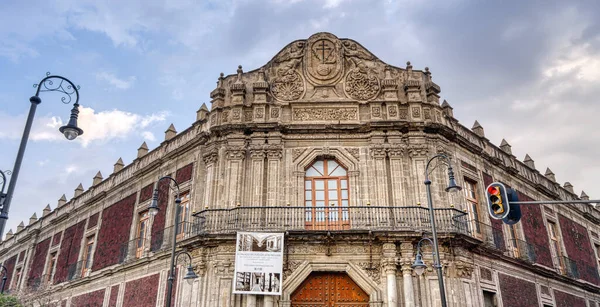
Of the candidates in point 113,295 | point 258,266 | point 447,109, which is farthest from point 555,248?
point 113,295

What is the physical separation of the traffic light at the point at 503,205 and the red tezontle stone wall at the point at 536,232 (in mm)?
11235

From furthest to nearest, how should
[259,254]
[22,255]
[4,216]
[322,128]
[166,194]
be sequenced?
[22,255]
[166,194]
[322,128]
[259,254]
[4,216]

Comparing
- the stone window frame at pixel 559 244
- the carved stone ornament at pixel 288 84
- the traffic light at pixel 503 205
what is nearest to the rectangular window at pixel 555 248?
the stone window frame at pixel 559 244

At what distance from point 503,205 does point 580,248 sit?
17566mm

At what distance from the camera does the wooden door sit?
1343 centimetres

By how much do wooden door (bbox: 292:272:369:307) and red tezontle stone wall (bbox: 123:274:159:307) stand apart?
5.78m

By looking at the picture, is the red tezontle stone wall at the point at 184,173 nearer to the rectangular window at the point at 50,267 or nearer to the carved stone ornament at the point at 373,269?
the carved stone ornament at the point at 373,269

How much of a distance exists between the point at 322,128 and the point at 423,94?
3898mm

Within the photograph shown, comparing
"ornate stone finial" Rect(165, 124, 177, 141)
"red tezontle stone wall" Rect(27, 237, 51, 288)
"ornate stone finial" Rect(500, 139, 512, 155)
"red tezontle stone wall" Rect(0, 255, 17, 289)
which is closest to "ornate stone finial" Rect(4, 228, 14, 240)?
"red tezontle stone wall" Rect(0, 255, 17, 289)

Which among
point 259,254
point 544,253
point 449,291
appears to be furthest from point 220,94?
point 544,253

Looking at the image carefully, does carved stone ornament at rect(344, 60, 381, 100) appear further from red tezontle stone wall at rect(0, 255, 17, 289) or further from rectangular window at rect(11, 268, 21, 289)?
red tezontle stone wall at rect(0, 255, 17, 289)

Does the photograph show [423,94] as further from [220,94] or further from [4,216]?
[4,216]

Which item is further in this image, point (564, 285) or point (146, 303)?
point (564, 285)

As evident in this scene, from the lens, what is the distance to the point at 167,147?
1950 cm
